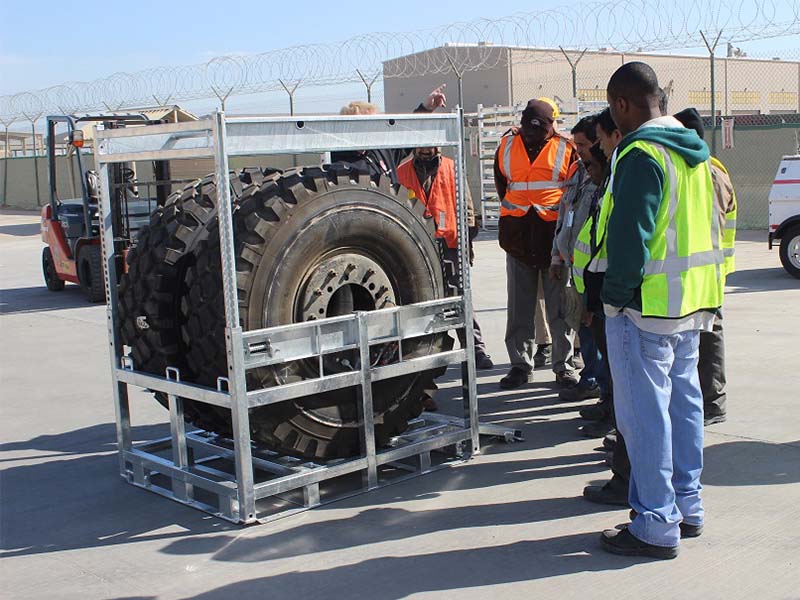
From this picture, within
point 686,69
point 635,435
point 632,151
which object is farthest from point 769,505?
point 686,69

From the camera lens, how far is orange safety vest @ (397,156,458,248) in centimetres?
746

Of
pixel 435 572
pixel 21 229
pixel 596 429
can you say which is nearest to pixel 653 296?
pixel 435 572

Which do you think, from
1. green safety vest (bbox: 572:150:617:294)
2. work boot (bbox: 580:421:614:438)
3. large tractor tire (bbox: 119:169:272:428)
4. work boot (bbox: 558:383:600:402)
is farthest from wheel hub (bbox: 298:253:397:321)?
work boot (bbox: 558:383:600:402)

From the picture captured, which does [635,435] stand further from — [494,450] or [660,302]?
[494,450]

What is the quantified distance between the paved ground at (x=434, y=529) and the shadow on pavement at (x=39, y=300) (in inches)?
242

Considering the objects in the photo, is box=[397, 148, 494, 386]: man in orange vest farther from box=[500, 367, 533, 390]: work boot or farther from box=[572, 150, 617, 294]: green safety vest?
box=[572, 150, 617, 294]: green safety vest

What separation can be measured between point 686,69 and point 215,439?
1429 inches

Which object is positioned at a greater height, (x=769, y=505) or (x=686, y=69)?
(x=686, y=69)

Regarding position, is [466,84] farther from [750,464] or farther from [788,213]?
[750,464]

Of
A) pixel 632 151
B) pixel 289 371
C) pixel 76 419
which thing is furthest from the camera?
pixel 76 419

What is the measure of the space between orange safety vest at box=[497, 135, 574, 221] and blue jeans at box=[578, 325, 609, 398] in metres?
1.11

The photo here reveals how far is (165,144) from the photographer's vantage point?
16.4ft

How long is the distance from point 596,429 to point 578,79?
31.4 m

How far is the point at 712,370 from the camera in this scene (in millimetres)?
6020
